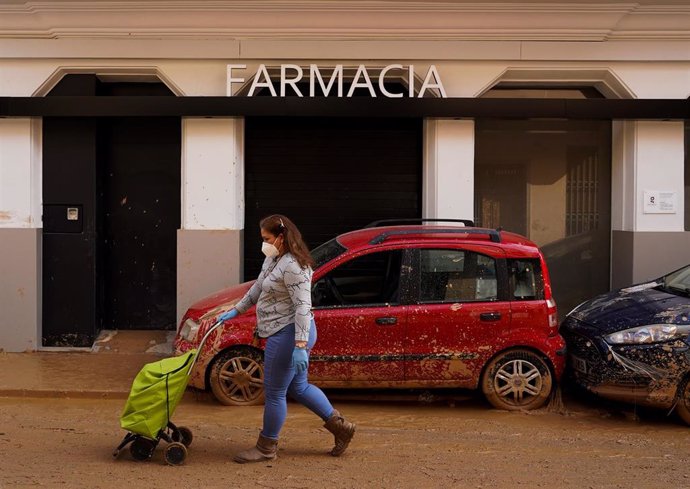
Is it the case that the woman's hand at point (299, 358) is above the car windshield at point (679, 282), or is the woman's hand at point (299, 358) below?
below

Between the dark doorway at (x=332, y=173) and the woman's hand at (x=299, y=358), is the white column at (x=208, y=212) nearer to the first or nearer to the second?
the dark doorway at (x=332, y=173)

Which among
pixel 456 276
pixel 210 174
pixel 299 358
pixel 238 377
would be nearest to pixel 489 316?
pixel 456 276

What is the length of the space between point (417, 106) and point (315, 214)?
2090mm

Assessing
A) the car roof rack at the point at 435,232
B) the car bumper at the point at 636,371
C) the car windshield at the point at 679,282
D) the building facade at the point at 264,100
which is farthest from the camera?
the building facade at the point at 264,100

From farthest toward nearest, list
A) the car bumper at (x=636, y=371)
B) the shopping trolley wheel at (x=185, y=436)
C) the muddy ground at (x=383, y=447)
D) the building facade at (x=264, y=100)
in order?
the building facade at (x=264, y=100) → the car bumper at (x=636, y=371) → the shopping trolley wheel at (x=185, y=436) → the muddy ground at (x=383, y=447)

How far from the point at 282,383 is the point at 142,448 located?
118 centimetres

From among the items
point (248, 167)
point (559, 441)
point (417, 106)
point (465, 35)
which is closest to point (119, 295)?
point (248, 167)

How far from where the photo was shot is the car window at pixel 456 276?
786 cm

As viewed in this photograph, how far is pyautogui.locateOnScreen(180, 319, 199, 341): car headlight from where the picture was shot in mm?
7852

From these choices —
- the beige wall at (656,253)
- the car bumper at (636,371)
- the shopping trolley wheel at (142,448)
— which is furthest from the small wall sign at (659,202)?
the shopping trolley wheel at (142,448)

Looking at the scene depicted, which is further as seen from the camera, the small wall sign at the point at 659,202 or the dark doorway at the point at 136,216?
the dark doorway at the point at 136,216

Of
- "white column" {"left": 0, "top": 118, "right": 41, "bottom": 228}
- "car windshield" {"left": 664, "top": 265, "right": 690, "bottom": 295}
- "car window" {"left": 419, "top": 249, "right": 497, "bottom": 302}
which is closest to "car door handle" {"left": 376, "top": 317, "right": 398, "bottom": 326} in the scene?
"car window" {"left": 419, "top": 249, "right": 497, "bottom": 302}

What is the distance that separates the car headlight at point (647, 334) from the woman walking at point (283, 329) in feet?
9.55

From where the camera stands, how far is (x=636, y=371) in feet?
24.1
